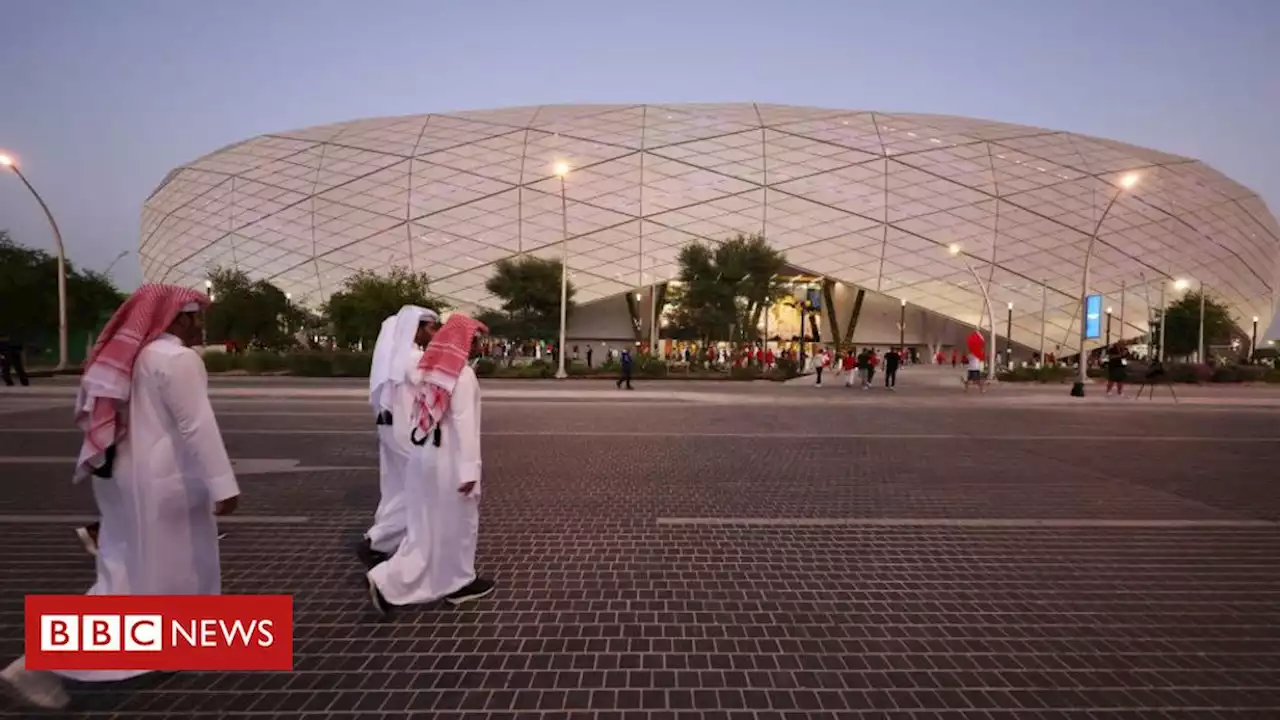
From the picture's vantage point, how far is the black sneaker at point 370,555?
4676mm

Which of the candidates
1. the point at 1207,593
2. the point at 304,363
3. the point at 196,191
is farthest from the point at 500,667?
the point at 196,191

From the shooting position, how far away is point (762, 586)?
4.35m

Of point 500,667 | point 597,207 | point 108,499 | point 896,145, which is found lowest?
point 500,667

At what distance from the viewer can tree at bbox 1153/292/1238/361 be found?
4778cm

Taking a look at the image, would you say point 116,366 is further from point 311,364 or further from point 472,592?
point 311,364

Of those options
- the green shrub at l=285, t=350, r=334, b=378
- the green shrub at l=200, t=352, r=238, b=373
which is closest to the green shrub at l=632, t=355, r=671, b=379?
the green shrub at l=285, t=350, r=334, b=378

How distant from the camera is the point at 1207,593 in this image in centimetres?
431

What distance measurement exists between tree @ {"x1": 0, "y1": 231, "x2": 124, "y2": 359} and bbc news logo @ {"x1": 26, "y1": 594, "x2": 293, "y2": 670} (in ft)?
125

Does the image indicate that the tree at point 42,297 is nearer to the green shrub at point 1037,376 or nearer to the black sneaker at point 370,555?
the black sneaker at point 370,555

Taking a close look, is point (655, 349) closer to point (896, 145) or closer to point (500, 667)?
point (896, 145)

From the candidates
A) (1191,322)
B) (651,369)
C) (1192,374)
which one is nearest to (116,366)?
(651,369)

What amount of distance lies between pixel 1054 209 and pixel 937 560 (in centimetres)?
4964

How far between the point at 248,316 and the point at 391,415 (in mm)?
37454

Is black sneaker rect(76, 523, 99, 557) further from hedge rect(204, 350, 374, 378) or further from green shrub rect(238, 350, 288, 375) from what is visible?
green shrub rect(238, 350, 288, 375)
